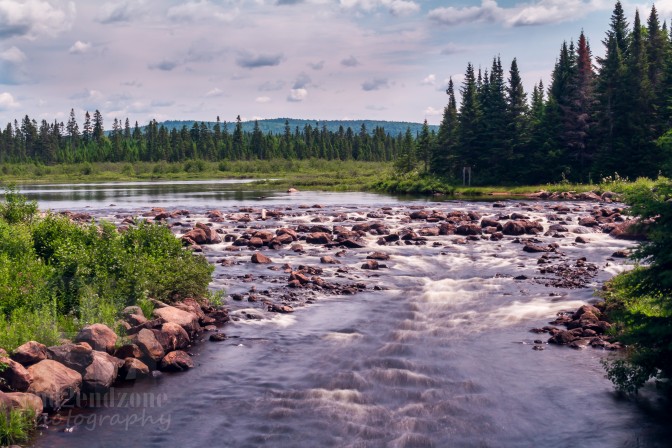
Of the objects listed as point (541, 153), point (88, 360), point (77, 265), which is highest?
point (541, 153)

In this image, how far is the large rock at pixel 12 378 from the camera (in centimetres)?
1270

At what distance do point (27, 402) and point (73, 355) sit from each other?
195 centimetres

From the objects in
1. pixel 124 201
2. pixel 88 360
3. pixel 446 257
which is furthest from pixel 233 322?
pixel 124 201

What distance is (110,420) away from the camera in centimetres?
1306

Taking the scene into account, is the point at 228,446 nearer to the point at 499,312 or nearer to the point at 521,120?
the point at 499,312

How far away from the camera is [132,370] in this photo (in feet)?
49.5

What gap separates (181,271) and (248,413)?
8.48 metres

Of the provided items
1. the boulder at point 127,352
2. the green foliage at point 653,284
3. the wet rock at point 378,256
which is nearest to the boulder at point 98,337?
the boulder at point 127,352

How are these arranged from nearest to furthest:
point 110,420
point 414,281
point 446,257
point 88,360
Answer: point 110,420 → point 88,360 → point 414,281 → point 446,257

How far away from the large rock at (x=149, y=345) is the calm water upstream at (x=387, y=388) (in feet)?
2.29

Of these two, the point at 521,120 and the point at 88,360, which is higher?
the point at 521,120

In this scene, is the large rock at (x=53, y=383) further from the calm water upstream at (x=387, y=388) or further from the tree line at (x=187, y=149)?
the tree line at (x=187, y=149)

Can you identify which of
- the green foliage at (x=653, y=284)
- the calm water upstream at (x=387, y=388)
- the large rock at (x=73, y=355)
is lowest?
the calm water upstream at (x=387, y=388)

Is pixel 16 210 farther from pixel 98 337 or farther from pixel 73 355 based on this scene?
pixel 73 355
